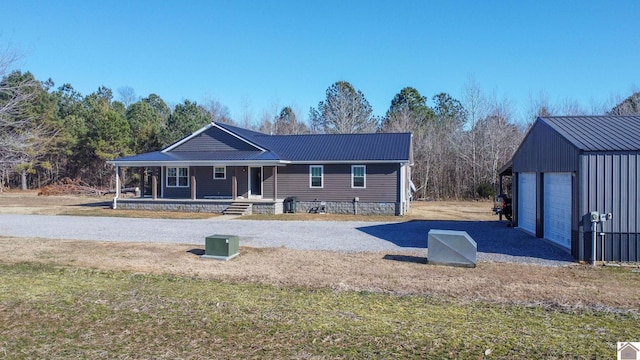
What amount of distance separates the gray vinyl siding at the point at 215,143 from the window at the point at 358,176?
19.3 feet

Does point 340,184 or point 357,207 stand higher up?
point 340,184

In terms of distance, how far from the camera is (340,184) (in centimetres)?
2366

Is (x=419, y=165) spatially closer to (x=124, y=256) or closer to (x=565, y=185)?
(x=565, y=185)

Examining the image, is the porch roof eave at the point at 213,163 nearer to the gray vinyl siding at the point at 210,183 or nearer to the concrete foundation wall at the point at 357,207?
the gray vinyl siding at the point at 210,183

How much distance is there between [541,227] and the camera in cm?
1362

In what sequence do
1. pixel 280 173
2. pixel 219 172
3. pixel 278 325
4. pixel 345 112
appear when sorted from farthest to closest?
pixel 345 112 < pixel 219 172 < pixel 280 173 < pixel 278 325

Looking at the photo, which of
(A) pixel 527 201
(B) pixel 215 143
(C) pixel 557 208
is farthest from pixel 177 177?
(C) pixel 557 208

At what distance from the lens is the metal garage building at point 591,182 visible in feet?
32.8

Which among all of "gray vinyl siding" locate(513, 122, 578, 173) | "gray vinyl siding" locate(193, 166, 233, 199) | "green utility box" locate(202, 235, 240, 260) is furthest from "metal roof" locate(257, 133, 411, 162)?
"green utility box" locate(202, 235, 240, 260)

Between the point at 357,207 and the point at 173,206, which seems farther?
the point at 173,206

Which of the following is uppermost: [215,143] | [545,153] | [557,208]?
[215,143]

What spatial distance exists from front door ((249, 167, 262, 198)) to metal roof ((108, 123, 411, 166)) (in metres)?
1.09

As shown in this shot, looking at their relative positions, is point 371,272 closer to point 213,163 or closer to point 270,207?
point 270,207

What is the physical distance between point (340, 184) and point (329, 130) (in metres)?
24.3
